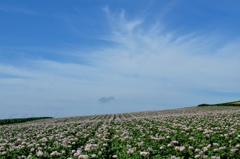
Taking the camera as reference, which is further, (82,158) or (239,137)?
(239,137)

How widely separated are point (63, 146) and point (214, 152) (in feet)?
21.4

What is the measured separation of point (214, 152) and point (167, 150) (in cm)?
167

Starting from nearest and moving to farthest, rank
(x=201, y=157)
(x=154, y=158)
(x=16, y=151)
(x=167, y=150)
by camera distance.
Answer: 1. (x=201, y=157)
2. (x=154, y=158)
3. (x=167, y=150)
4. (x=16, y=151)

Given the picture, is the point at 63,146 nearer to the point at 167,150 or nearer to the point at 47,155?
the point at 47,155

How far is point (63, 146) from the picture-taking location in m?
13.1

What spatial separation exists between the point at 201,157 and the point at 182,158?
60 centimetres

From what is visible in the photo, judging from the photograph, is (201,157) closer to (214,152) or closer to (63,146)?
(214,152)

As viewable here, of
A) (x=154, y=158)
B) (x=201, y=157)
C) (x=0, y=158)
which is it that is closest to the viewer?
(x=201, y=157)

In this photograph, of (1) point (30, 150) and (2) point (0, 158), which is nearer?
(2) point (0, 158)

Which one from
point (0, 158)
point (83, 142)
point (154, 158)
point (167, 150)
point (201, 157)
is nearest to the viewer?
point (201, 157)


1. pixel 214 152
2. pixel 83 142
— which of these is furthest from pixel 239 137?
pixel 83 142

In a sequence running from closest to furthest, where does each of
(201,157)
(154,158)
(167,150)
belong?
(201,157), (154,158), (167,150)

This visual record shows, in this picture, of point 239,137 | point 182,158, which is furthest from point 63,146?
point 239,137

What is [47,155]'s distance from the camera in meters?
11.2
